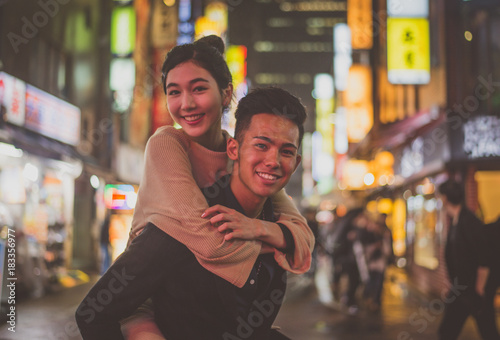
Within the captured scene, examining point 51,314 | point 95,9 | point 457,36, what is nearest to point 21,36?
point 95,9

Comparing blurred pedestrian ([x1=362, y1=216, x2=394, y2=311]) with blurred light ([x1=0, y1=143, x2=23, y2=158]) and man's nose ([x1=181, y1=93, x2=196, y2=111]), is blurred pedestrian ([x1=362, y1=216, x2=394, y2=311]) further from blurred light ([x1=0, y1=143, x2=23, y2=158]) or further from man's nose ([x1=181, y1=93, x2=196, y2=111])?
man's nose ([x1=181, y1=93, x2=196, y2=111])

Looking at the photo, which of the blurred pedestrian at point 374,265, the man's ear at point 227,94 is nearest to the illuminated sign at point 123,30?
the blurred pedestrian at point 374,265

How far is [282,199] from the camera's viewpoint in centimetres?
271

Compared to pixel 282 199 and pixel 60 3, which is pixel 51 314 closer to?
pixel 282 199

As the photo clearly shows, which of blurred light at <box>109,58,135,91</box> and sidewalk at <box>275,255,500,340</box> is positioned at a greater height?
blurred light at <box>109,58,135,91</box>

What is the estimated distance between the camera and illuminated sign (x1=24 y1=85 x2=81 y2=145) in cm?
1460

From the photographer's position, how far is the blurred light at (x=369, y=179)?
2425 cm

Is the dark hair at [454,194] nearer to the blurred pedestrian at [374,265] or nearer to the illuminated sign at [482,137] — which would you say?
the blurred pedestrian at [374,265]

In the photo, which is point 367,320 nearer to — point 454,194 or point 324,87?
point 454,194

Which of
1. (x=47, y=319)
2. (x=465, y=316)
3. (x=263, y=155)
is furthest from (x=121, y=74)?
(x=263, y=155)

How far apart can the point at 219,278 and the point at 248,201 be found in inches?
13.6

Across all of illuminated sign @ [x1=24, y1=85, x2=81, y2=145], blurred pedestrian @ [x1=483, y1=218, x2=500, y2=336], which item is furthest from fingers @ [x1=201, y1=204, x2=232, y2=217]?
illuminated sign @ [x1=24, y1=85, x2=81, y2=145]

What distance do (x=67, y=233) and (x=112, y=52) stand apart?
24.6 feet

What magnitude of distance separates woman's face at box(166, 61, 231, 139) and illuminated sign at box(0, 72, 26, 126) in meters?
11.3
